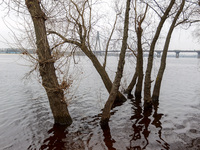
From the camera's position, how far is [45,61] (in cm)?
643

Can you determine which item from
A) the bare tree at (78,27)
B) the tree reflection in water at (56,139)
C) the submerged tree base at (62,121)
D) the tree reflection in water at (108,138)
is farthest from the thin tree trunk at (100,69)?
the tree reflection in water at (56,139)

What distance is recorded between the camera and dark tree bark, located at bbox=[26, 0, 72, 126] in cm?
634

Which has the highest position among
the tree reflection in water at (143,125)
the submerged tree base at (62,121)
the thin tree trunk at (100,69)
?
the thin tree trunk at (100,69)

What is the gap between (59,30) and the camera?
8008mm

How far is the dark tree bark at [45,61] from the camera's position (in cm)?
634

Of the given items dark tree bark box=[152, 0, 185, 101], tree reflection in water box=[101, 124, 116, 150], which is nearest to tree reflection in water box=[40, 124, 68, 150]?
tree reflection in water box=[101, 124, 116, 150]

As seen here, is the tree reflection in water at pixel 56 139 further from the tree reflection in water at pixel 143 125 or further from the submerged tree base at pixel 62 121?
the tree reflection in water at pixel 143 125

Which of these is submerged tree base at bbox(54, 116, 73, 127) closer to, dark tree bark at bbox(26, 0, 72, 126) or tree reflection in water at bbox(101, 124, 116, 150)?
dark tree bark at bbox(26, 0, 72, 126)

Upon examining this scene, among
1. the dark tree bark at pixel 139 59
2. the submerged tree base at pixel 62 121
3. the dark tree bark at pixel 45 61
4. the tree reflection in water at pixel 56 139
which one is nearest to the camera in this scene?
the tree reflection in water at pixel 56 139

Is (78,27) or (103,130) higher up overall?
(78,27)

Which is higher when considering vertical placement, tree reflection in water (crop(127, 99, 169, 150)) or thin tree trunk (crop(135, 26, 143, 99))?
thin tree trunk (crop(135, 26, 143, 99))

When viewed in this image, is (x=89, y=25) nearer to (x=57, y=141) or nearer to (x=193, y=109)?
(x=57, y=141)

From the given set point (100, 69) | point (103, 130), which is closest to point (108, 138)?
point (103, 130)

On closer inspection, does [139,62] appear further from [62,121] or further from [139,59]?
[62,121]
